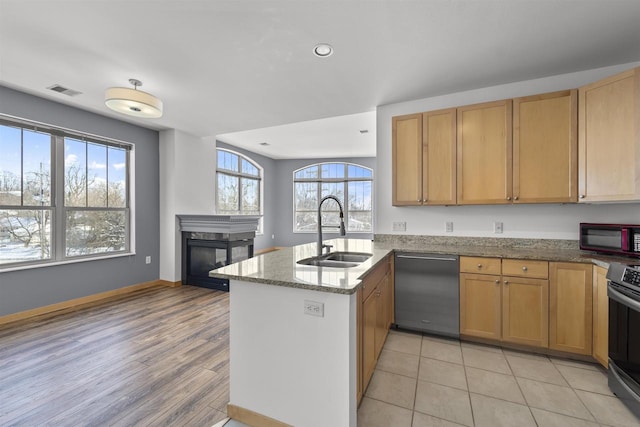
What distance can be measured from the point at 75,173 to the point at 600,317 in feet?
19.4

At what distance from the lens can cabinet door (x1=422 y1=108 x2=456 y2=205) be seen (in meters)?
2.93

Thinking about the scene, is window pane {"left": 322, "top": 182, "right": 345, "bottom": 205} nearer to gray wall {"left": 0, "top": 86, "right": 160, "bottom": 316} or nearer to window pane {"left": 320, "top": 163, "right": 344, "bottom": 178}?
window pane {"left": 320, "top": 163, "right": 344, "bottom": 178}

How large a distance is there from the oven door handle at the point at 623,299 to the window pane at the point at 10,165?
567 cm

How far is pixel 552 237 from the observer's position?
2.82 meters

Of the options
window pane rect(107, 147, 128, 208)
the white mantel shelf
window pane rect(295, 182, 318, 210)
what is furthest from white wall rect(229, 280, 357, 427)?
window pane rect(295, 182, 318, 210)

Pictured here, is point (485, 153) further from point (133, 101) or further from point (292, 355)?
point (133, 101)

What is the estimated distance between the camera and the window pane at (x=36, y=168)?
10.9ft

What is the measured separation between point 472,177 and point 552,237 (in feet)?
3.29

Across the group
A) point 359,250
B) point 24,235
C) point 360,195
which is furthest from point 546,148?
point 24,235

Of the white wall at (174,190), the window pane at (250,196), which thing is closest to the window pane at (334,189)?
the window pane at (250,196)

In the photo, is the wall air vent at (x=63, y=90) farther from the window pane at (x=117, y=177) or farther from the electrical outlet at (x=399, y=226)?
the electrical outlet at (x=399, y=226)

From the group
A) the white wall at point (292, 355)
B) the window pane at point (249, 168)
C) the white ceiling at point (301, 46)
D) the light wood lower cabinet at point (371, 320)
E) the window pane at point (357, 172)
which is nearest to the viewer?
the white wall at point (292, 355)

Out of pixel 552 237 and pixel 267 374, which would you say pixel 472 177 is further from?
pixel 267 374

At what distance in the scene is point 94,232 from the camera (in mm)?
4031
